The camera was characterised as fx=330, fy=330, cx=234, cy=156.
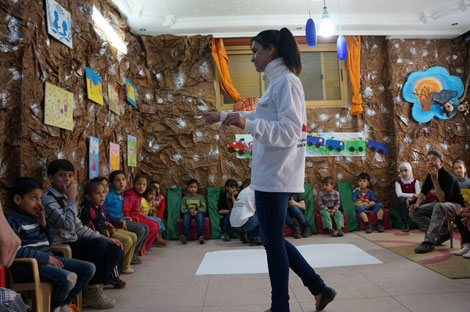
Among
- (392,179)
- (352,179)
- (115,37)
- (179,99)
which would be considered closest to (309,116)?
(352,179)

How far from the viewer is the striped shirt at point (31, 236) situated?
166 centimetres

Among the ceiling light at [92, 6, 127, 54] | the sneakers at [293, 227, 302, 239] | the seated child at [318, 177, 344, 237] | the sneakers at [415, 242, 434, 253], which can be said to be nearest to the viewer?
the sneakers at [415, 242, 434, 253]

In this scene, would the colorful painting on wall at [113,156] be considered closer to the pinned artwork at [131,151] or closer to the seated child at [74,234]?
the pinned artwork at [131,151]

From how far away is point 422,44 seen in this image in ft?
16.6

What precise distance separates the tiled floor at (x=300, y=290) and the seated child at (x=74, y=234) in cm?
18

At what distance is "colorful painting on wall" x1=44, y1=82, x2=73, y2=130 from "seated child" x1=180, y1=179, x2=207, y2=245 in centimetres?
201

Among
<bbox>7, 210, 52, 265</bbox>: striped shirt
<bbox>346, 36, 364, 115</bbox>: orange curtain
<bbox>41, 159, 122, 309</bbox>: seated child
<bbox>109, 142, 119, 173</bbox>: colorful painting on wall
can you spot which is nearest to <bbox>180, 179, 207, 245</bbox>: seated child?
<bbox>109, 142, 119, 173</bbox>: colorful painting on wall

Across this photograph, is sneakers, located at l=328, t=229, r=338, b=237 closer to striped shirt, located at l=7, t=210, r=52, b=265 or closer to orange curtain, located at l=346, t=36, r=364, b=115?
orange curtain, located at l=346, t=36, r=364, b=115

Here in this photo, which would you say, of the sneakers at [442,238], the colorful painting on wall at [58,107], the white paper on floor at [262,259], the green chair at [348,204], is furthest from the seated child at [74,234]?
the green chair at [348,204]

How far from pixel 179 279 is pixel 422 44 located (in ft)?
16.1

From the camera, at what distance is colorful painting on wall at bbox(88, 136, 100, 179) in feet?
10.0

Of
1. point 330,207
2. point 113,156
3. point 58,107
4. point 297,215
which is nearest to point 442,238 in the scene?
point 330,207

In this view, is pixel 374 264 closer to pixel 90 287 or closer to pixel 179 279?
pixel 179 279

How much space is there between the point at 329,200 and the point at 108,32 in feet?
11.4
